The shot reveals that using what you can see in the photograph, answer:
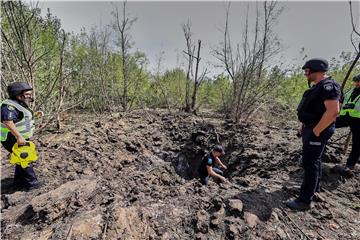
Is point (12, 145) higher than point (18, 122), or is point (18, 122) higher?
point (18, 122)

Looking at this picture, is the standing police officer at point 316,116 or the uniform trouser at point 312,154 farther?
the uniform trouser at point 312,154

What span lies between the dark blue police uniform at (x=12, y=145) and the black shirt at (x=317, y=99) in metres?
3.86

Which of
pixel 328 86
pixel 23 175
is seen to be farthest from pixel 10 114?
pixel 328 86

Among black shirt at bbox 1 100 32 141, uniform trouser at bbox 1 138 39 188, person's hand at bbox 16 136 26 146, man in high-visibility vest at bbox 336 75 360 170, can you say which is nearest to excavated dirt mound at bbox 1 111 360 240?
uniform trouser at bbox 1 138 39 188

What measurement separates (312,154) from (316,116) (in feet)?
1.48

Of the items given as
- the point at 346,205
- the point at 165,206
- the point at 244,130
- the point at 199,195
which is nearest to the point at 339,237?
the point at 346,205

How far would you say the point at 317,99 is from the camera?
2.62 meters

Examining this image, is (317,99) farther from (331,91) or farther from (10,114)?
(10,114)

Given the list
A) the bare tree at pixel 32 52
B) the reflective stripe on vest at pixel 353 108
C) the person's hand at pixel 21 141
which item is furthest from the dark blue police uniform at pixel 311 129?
the bare tree at pixel 32 52

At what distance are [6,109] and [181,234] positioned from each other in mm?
2852

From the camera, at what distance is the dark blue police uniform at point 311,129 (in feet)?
8.37

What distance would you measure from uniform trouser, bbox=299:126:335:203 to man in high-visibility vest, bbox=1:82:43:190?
3770 millimetres

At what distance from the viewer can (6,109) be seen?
311 cm

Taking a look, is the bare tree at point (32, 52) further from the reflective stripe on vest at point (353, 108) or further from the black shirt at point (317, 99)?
the reflective stripe on vest at point (353, 108)
